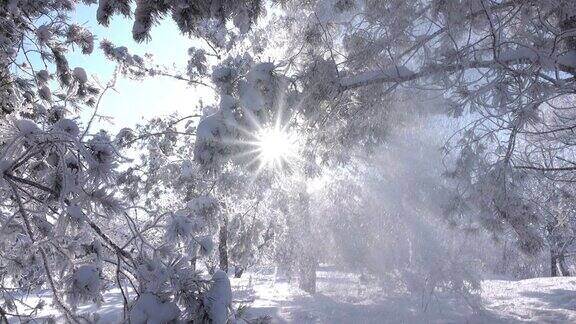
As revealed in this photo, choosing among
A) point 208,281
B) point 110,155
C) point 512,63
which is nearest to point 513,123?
point 512,63

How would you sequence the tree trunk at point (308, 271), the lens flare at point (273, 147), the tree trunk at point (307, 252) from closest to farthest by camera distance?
the lens flare at point (273, 147)
the tree trunk at point (307, 252)
the tree trunk at point (308, 271)

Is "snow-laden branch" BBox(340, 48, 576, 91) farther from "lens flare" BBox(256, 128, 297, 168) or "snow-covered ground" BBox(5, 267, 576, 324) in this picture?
"snow-covered ground" BBox(5, 267, 576, 324)

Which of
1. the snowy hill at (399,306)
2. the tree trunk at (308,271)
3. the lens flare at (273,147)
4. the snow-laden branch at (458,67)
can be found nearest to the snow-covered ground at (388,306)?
the snowy hill at (399,306)

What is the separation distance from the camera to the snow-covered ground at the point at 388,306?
371 inches

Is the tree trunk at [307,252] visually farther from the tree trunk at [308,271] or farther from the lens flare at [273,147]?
the lens flare at [273,147]

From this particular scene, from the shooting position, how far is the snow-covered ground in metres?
9.41

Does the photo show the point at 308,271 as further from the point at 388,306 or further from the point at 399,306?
the point at 399,306

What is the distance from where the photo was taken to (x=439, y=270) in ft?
35.7

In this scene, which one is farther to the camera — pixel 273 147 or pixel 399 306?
pixel 399 306

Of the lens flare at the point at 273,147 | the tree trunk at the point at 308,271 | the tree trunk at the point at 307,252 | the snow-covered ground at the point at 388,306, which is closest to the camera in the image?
the lens flare at the point at 273,147

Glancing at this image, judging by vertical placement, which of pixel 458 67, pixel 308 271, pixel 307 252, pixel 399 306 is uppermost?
pixel 458 67

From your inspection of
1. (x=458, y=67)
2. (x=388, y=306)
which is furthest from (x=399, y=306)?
(x=458, y=67)

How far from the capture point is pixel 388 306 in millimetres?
10656

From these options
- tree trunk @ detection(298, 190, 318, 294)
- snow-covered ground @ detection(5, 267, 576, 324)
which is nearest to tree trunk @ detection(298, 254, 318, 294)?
tree trunk @ detection(298, 190, 318, 294)
